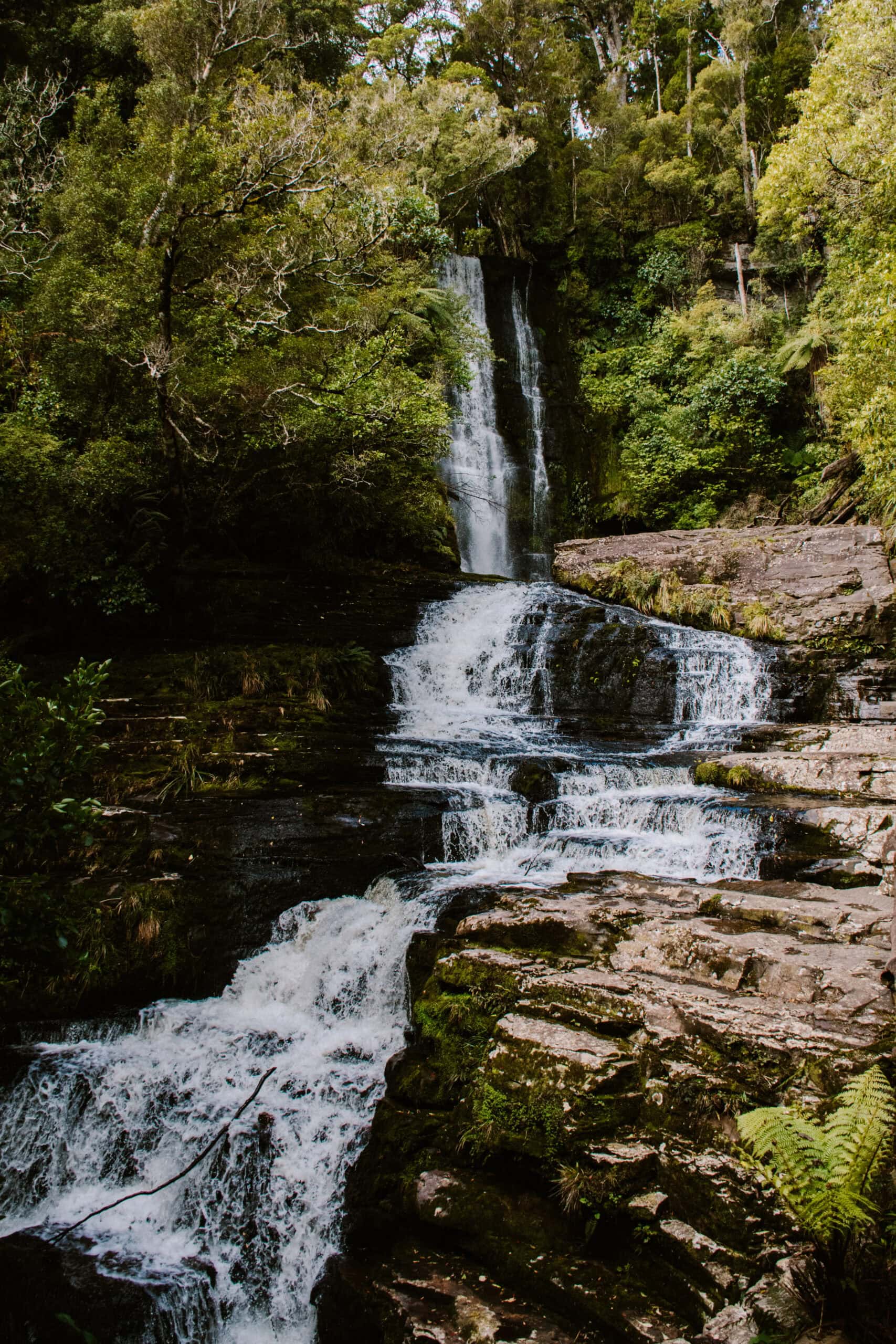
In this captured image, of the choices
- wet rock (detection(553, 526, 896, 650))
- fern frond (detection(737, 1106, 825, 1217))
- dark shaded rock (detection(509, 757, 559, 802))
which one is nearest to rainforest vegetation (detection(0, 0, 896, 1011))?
wet rock (detection(553, 526, 896, 650))

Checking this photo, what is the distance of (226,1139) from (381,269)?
15.9 metres

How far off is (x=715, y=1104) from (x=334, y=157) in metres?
13.7

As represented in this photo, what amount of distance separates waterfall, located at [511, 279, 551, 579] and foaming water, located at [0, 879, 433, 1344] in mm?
14849

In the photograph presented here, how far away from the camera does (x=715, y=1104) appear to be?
3.54 meters

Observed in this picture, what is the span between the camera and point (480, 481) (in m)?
19.5

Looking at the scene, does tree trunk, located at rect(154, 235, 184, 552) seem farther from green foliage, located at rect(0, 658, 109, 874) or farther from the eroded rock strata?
the eroded rock strata

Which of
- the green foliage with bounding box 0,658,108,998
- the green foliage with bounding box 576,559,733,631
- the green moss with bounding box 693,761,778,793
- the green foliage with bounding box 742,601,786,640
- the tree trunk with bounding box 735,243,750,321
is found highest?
the tree trunk with bounding box 735,243,750,321

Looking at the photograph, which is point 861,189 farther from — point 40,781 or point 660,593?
point 40,781

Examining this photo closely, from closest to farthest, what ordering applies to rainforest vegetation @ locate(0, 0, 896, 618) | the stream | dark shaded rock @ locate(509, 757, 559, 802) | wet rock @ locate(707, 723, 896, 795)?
the stream → wet rock @ locate(707, 723, 896, 795) → dark shaded rock @ locate(509, 757, 559, 802) → rainforest vegetation @ locate(0, 0, 896, 618)

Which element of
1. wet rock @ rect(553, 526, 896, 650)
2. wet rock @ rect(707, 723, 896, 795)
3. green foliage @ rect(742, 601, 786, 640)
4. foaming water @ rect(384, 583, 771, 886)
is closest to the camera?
foaming water @ rect(384, 583, 771, 886)

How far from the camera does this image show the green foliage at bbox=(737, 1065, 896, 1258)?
2.68m

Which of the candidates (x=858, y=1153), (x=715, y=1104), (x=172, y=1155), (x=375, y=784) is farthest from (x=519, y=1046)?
(x=375, y=784)

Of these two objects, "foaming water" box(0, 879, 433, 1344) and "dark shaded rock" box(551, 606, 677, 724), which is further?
"dark shaded rock" box(551, 606, 677, 724)

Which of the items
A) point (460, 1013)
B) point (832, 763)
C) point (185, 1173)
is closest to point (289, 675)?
point (460, 1013)
